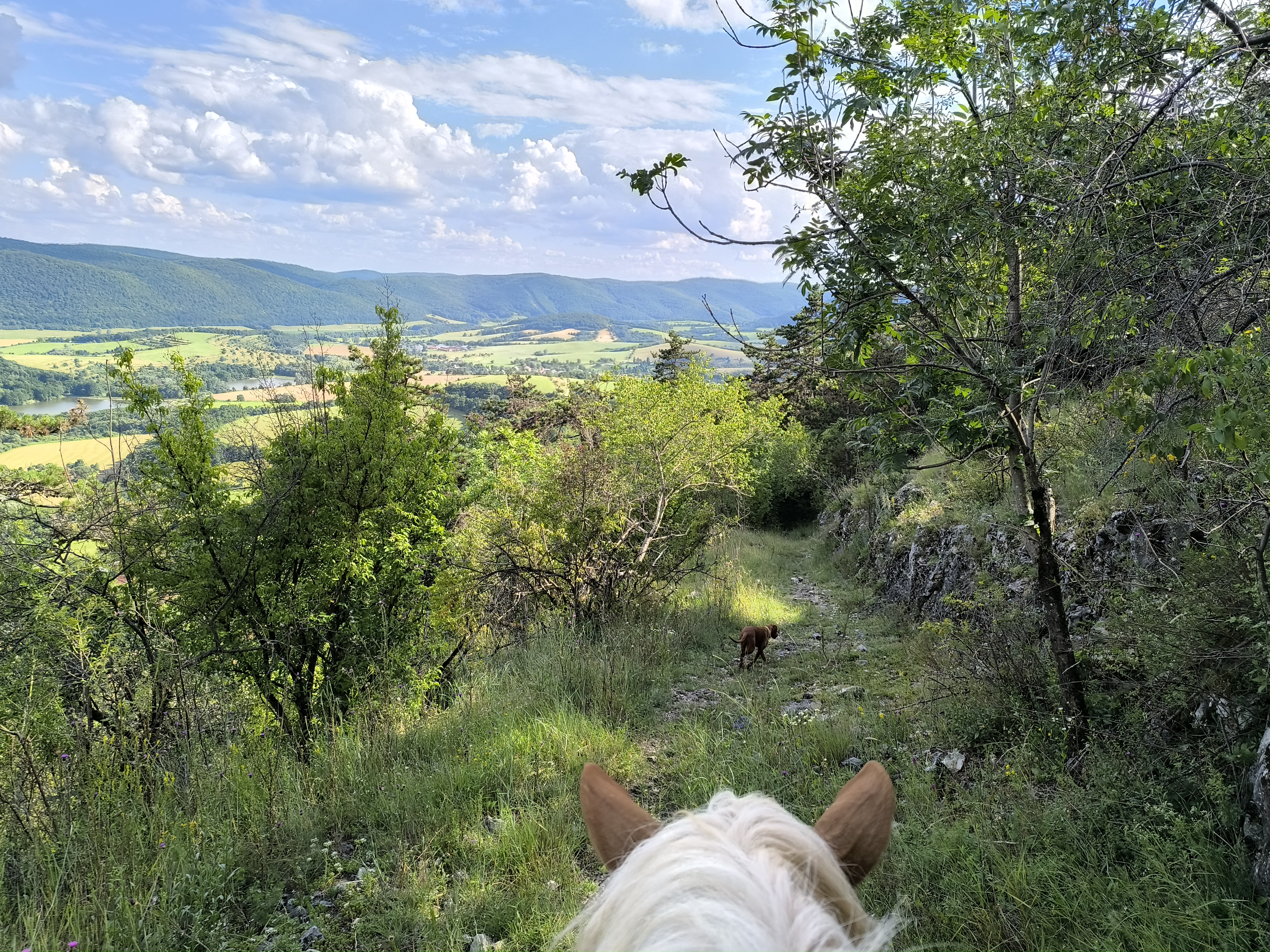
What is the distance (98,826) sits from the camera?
9.96 ft

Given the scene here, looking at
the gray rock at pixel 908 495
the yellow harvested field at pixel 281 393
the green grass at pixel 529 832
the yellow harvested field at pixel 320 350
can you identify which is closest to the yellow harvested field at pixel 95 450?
the yellow harvested field at pixel 281 393

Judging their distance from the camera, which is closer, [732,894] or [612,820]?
[732,894]

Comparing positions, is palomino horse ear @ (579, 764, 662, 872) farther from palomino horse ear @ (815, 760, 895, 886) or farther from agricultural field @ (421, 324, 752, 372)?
agricultural field @ (421, 324, 752, 372)

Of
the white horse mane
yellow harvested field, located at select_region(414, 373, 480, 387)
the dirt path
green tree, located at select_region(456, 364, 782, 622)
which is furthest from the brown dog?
yellow harvested field, located at select_region(414, 373, 480, 387)

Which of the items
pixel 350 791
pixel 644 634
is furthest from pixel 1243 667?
pixel 644 634

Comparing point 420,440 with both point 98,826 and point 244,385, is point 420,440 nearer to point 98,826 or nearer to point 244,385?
point 244,385

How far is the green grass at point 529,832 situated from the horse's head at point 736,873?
1.38m

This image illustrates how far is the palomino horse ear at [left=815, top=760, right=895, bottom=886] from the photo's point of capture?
1.18m

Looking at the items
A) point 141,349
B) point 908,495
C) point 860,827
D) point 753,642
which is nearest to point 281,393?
point 141,349

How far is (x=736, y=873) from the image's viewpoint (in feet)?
2.86

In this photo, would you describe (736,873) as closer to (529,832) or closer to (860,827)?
(860,827)

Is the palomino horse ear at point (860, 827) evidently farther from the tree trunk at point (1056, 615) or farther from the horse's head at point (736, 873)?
the tree trunk at point (1056, 615)

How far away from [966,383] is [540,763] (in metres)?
3.57

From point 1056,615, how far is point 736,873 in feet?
11.6
